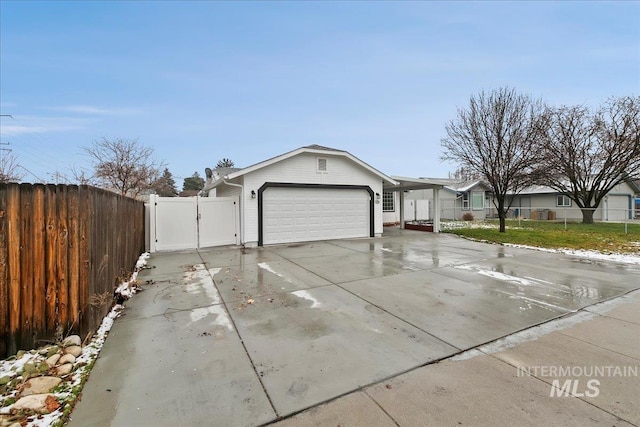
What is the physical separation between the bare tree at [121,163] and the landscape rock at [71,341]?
14745 mm

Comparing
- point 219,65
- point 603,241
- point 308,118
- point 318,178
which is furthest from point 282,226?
point 603,241

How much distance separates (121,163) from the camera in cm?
1639

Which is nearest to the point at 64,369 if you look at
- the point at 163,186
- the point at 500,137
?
the point at 500,137

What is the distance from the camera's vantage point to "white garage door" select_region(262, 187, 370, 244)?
36.8 feet

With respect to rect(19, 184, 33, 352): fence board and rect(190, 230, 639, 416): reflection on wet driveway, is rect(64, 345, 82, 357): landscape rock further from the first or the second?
Result: rect(190, 230, 639, 416): reflection on wet driveway

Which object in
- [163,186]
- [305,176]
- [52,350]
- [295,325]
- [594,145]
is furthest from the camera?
[163,186]

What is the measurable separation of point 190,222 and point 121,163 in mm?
9570

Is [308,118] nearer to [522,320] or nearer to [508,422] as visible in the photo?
[522,320]

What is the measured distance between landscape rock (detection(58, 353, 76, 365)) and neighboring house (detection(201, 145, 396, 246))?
7716 mm

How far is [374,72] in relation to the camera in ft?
46.5

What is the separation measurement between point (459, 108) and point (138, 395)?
55.3 feet

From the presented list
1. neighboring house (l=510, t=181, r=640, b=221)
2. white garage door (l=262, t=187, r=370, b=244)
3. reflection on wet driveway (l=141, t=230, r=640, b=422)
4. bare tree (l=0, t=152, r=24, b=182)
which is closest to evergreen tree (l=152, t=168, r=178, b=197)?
bare tree (l=0, t=152, r=24, b=182)

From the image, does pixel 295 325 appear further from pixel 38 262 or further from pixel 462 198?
pixel 462 198

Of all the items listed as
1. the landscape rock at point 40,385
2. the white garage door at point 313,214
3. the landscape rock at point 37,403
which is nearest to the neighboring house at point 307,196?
the white garage door at point 313,214
